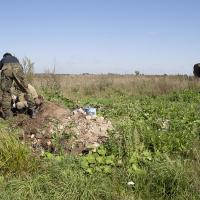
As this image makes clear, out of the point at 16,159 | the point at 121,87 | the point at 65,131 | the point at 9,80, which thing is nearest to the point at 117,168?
the point at 16,159

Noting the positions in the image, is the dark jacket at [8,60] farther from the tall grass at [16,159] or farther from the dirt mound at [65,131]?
the tall grass at [16,159]

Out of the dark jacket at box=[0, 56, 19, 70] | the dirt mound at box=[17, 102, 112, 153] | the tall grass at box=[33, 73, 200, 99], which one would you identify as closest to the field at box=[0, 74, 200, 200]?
the dirt mound at box=[17, 102, 112, 153]

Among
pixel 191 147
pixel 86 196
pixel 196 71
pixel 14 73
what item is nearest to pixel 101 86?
pixel 196 71

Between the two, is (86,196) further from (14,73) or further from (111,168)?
(14,73)

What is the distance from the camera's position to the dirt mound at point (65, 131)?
6465mm

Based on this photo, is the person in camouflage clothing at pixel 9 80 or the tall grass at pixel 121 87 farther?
the tall grass at pixel 121 87

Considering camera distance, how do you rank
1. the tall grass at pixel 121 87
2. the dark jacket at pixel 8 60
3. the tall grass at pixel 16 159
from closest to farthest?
the tall grass at pixel 16 159 < the dark jacket at pixel 8 60 < the tall grass at pixel 121 87

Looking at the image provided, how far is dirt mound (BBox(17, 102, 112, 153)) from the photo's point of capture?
6465 millimetres

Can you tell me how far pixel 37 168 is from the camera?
5.30 meters

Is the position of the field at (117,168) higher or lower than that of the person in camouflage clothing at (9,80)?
lower

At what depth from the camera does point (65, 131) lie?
682 centimetres

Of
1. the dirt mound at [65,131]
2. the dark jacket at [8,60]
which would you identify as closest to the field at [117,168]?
the dirt mound at [65,131]

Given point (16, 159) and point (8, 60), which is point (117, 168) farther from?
point (8, 60)

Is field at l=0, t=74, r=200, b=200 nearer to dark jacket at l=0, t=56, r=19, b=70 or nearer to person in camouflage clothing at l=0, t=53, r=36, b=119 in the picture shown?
person in camouflage clothing at l=0, t=53, r=36, b=119
